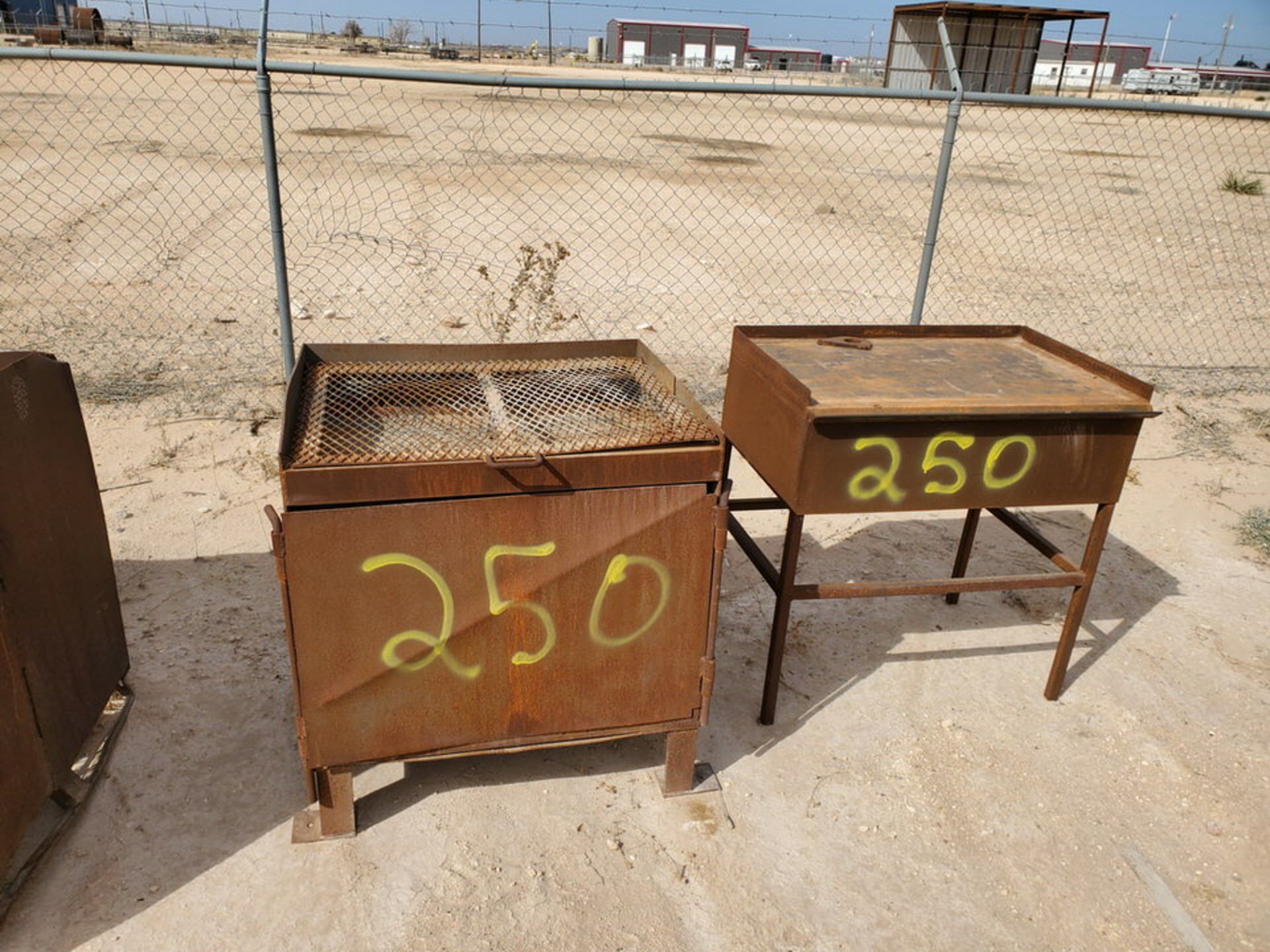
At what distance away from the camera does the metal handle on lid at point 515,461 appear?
2287mm

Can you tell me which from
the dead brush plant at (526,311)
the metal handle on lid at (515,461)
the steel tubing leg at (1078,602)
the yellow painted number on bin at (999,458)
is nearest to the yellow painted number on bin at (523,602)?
the metal handle on lid at (515,461)

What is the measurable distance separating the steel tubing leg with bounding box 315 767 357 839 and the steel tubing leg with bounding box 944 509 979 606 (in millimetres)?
2645

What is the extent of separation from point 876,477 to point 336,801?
191 cm

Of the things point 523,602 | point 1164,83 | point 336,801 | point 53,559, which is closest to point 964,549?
point 523,602

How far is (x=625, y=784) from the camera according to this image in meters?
3.01

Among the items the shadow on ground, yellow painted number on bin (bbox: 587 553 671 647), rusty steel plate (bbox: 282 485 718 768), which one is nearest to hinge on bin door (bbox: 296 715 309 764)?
rusty steel plate (bbox: 282 485 718 768)

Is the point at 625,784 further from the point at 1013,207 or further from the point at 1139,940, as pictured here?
the point at 1013,207

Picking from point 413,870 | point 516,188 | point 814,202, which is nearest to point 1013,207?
point 814,202

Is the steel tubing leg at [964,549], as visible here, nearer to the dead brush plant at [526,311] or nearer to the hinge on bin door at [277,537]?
the hinge on bin door at [277,537]

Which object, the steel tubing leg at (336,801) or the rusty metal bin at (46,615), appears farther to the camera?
the steel tubing leg at (336,801)

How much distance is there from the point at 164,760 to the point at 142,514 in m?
1.79

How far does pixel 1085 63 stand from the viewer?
2037 inches

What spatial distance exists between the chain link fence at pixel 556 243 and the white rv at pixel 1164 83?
947 inches

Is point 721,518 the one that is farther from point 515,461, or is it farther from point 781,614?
point 781,614
